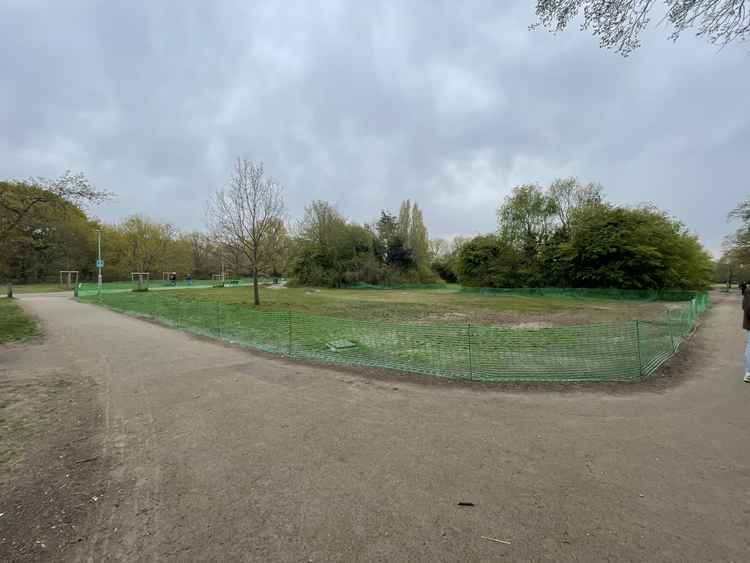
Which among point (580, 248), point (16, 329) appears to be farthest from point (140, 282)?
point (580, 248)

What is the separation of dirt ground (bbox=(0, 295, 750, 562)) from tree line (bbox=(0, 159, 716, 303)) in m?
11.5

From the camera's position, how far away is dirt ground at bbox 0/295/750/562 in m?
2.13

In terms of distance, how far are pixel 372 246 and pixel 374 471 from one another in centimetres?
4304

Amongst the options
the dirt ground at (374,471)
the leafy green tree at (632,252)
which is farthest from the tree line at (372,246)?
the dirt ground at (374,471)

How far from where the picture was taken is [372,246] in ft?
149

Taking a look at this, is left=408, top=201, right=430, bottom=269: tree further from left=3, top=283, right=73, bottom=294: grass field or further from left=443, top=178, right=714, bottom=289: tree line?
left=3, top=283, right=73, bottom=294: grass field

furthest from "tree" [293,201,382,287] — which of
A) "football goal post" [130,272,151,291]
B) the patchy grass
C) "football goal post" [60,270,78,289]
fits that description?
the patchy grass

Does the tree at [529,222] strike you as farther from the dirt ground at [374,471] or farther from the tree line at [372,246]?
the dirt ground at [374,471]

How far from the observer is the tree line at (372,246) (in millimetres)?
18109

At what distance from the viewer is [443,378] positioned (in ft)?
18.4

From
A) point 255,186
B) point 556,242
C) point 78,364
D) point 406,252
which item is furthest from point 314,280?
point 78,364

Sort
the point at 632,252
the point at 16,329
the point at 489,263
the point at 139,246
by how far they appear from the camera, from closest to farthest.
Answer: the point at 16,329
the point at 632,252
the point at 489,263
the point at 139,246

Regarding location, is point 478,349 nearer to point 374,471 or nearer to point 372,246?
point 374,471

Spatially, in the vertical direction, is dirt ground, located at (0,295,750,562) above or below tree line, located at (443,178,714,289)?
below
